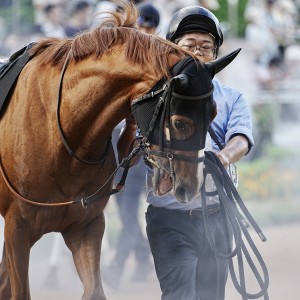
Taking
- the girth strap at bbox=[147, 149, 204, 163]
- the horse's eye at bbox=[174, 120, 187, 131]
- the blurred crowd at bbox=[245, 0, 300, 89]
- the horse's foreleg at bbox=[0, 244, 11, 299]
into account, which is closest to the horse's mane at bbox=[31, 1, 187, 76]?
the horse's eye at bbox=[174, 120, 187, 131]

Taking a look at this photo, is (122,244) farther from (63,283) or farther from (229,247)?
(229,247)

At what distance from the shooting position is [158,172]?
3973 millimetres

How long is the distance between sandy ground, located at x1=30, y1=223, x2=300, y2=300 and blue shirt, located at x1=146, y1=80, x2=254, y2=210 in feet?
7.40

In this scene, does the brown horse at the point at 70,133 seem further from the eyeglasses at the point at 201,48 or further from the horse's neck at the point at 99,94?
the eyeglasses at the point at 201,48

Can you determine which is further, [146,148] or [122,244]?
[122,244]

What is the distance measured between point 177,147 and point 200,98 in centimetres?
22

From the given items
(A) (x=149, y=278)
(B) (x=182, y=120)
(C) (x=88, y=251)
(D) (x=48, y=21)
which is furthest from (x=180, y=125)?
(D) (x=48, y=21)

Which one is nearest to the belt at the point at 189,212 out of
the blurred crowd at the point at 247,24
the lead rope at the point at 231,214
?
the lead rope at the point at 231,214

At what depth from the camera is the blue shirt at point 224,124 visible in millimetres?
4461

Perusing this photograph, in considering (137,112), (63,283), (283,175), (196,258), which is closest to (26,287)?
(196,258)

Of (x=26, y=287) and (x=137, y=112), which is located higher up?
(x=137, y=112)

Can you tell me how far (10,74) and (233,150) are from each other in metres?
Answer: 1.14

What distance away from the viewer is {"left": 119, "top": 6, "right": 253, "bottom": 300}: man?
173 inches

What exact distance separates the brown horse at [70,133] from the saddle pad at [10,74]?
3 cm
